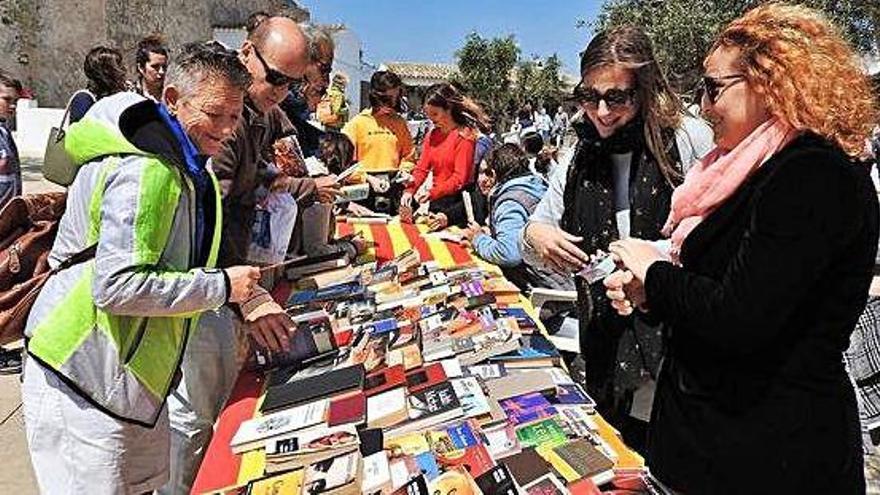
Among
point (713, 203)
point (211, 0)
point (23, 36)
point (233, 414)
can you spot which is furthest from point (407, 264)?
point (211, 0)

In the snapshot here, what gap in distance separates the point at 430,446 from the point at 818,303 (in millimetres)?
783

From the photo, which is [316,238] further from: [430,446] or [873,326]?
[873,326]

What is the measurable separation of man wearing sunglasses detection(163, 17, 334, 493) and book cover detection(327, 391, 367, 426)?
0.39 metres

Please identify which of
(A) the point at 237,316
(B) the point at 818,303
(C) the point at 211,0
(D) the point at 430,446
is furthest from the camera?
(C) the point at 211,0

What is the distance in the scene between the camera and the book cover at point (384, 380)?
1.90 meters

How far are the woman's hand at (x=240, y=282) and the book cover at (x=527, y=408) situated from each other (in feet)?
2.16

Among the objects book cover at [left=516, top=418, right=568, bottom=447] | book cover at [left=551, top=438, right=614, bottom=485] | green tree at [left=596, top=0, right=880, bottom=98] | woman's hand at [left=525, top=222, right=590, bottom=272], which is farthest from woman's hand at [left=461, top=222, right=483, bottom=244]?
green tree at [left=596, top=0, right=880, bottom=98]

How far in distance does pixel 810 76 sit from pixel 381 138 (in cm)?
439

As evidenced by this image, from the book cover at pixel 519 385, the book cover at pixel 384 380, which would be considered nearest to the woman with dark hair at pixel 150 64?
the book cover at pixel 384 380

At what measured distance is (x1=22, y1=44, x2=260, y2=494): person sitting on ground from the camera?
1.59 meters

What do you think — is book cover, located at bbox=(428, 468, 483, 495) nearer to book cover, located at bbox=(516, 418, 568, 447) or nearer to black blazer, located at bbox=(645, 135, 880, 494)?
book cover, located at bbox=(516, 418, 568, 447)

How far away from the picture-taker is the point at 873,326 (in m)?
3.22

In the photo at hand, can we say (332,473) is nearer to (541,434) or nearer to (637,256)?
(541,434)

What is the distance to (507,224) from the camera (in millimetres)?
3520
